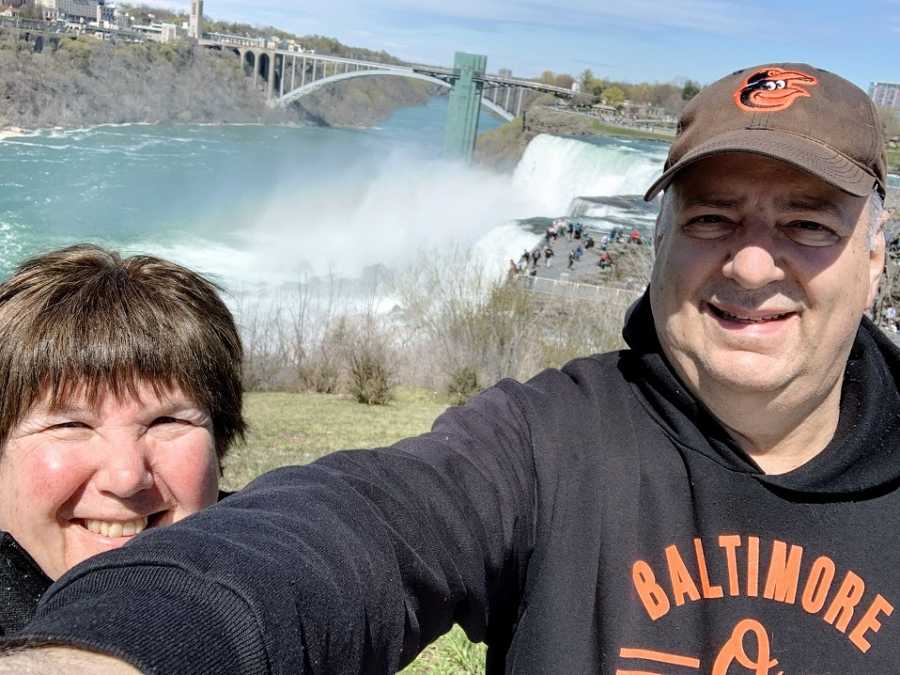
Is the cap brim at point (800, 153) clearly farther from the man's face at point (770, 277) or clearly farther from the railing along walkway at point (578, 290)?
the railing along walkway at point (578, 290)

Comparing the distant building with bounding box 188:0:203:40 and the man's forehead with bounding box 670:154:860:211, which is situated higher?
the distant building with bounding box 188:0:203:40

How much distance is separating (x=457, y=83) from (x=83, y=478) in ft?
155

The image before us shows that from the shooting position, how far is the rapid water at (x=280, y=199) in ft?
96.6

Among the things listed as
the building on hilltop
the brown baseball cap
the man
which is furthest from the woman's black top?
the building on hilltop

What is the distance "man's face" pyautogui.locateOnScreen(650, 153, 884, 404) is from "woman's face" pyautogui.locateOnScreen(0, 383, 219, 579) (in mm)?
922

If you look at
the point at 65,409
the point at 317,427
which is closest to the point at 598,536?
the point at 65,409

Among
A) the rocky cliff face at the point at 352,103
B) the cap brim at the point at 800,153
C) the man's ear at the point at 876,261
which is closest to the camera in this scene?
the cap brim at the point at 800,153

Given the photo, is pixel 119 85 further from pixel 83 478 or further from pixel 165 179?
pixel 83 478

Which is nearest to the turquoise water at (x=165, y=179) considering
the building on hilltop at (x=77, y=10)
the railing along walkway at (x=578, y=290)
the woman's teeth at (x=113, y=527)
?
the railing along walkway at (x=578, y=290)

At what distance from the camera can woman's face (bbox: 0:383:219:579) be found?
1246 millimetres

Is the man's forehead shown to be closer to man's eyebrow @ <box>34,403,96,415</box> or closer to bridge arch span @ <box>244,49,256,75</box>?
man's eyebrow @ <box>34,403,96,415</box>

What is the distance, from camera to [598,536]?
3.89 feet

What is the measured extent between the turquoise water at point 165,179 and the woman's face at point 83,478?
25779 millimetres

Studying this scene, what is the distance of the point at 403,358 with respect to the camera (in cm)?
1395
